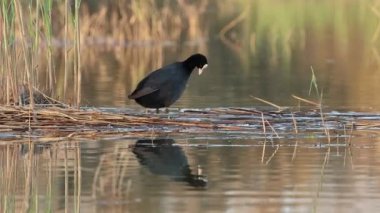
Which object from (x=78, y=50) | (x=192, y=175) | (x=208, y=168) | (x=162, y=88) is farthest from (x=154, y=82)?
(x=192, y=175)

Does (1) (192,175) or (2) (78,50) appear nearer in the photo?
(1) (192,175)

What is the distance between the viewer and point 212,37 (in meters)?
29.7

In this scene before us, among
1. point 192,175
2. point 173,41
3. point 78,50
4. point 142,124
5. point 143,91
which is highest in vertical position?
point 173,41

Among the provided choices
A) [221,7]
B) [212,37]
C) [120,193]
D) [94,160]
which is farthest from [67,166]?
[221,7]

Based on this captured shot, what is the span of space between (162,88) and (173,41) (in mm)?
14816

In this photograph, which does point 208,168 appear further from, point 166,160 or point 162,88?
point 162,88

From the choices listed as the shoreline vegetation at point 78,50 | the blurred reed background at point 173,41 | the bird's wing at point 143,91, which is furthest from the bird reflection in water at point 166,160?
the bird's wing at point 143,91

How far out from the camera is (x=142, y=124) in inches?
474

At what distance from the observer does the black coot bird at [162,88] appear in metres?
13.1

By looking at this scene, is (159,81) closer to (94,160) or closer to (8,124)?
(8,124)

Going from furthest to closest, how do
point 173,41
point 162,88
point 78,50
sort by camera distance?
point 173,41, point 162,88, point 78,50

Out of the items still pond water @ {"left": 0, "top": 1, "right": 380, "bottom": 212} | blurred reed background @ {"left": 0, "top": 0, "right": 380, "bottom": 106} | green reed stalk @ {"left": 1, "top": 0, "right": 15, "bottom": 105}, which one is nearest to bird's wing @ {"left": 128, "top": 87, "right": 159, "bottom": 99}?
blurred reed background @ {"left": 0, "top": 0, "right": 380, "bottom": 106}

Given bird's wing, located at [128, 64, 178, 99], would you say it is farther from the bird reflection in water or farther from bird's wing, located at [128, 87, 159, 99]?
the bird reflection in water

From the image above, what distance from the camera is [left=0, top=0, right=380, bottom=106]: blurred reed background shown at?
13.4 m
